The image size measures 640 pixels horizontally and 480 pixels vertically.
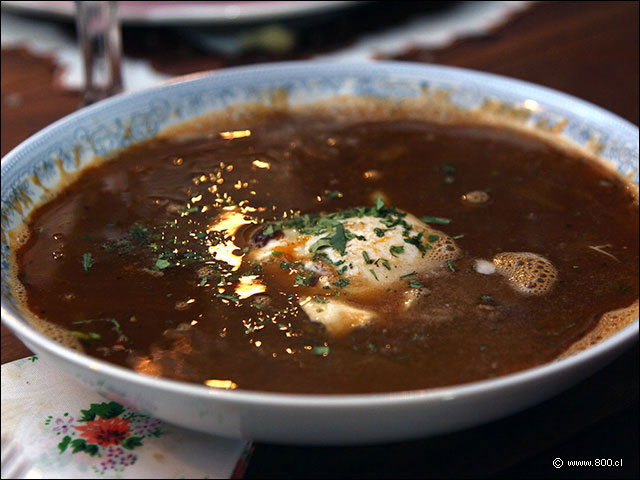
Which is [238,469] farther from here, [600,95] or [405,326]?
[600,95]

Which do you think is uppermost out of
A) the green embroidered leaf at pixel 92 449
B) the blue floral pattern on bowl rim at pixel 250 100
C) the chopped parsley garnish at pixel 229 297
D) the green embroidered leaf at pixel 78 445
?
the blue floral pattern on bowl rim at pixel 250 100

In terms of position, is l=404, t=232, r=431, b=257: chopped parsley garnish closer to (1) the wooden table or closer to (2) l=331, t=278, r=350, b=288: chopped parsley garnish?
(2) l=331, t=278, r=350, b=288: chopped parsley garnish

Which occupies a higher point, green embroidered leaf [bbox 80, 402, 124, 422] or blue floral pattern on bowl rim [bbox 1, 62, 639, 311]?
blue floral pattern on bowl rim [bbox 1, 62, 639, 311]


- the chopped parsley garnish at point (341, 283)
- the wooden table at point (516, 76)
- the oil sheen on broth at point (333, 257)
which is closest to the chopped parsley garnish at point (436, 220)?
the oil sheen on broth at point (333, 257)

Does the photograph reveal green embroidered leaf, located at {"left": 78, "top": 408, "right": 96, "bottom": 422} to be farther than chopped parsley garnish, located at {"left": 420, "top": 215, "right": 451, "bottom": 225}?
No

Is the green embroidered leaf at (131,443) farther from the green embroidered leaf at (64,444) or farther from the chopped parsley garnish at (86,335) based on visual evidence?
the chopped parsley garnish at (86,335)

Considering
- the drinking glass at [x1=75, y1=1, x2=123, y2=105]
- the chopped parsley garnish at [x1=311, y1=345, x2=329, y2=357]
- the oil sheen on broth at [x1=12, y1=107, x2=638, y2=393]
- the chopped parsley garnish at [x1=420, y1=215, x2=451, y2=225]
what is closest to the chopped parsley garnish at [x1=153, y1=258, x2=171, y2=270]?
the oil sheen on broth at [x1=12, y1=107, x2=638, y2=393]
